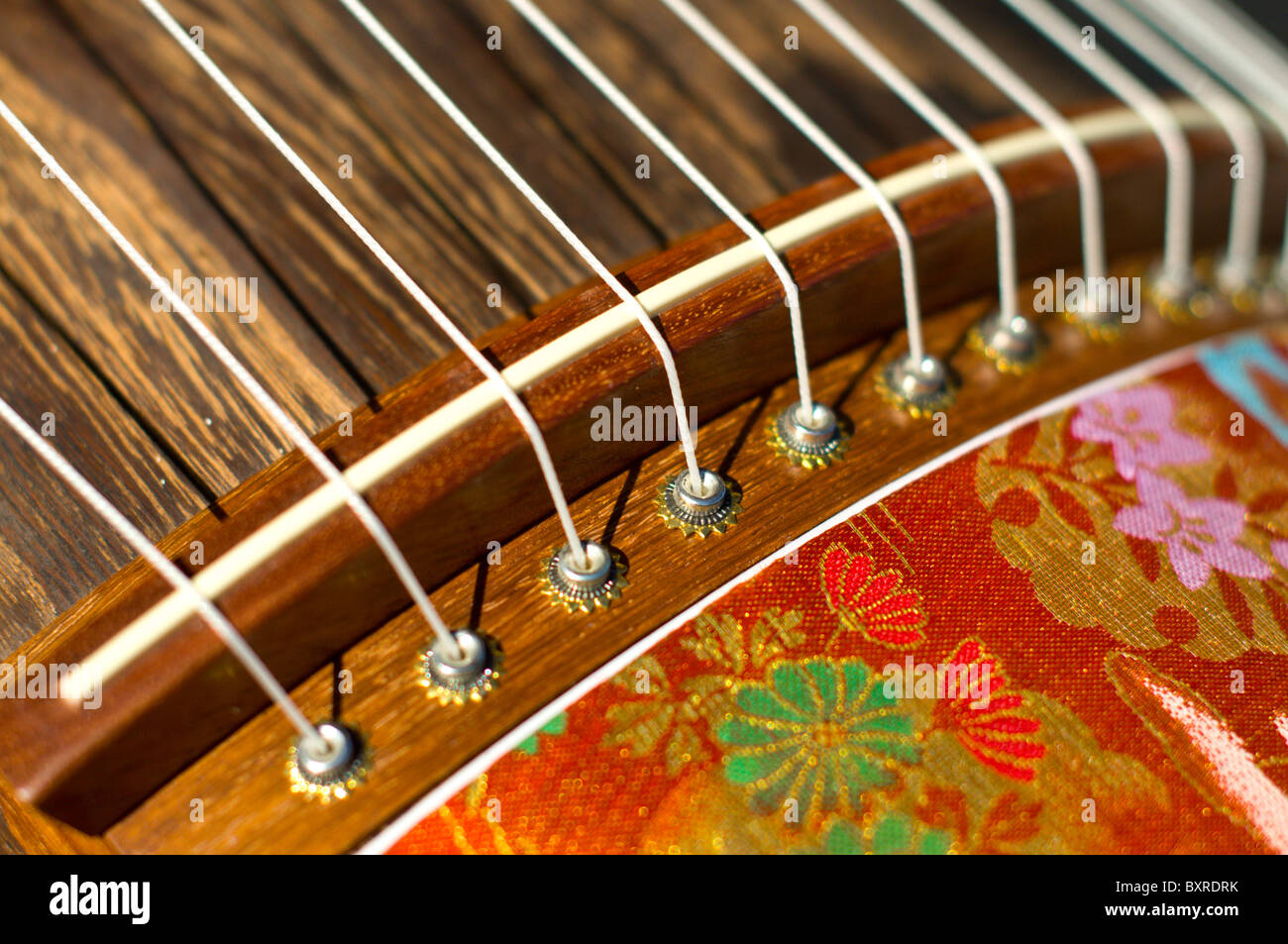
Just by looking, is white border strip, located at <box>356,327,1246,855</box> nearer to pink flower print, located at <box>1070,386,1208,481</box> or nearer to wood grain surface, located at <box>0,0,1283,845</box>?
pink flower print, located at <box>1070,386,1208,481</box>

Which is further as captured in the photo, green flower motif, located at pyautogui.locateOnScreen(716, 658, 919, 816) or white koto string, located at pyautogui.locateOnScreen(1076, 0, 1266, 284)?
white koto string, located at pyautogui.locateOnScreen(1076, 0, 1266, 284)

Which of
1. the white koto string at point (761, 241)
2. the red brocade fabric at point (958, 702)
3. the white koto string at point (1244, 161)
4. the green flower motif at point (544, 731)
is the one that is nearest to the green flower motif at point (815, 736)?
the red brocade fabric at point (958, 702)

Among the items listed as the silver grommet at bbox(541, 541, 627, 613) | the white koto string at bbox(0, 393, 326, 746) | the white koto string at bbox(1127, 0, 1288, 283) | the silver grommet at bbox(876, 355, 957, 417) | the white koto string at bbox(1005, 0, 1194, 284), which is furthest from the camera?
the white koto string at bbox(1127, 0, 1288, 283)

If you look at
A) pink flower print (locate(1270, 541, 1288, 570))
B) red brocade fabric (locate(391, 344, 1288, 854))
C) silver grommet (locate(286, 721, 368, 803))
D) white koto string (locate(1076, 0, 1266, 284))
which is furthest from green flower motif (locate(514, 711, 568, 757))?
white koto string (locate(1076, 0, 1266, 284))

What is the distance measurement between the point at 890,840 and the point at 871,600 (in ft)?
0.61

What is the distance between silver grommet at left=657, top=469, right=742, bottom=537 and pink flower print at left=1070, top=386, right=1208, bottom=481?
0.35 meters

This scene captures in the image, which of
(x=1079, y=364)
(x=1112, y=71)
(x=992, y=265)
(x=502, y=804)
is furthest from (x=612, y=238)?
(x=1112, y=71)

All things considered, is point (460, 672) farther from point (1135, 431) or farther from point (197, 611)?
point (1135, 431)

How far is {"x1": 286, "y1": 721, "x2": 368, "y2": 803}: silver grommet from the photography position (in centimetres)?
77

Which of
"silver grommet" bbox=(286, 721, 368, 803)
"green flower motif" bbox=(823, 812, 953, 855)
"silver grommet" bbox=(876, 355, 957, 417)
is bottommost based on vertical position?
"green flower motif" bbox=(823, 812, 953, 855)

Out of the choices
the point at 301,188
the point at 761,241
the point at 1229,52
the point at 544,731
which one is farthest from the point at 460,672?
the point at 1229,52

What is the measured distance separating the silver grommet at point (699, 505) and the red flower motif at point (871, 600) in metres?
0.09

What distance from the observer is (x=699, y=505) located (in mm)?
890

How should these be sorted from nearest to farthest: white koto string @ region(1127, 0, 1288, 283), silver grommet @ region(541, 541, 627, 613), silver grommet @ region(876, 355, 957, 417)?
silver grommet @ region(541, 541, 627, 613)
silver grommet @ region(876, 355, 957, 417)
white koto string @ region(1127, 0, 1288, 283)
